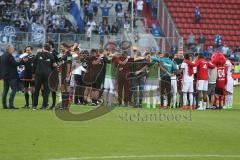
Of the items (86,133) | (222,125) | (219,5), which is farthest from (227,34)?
(86,133)

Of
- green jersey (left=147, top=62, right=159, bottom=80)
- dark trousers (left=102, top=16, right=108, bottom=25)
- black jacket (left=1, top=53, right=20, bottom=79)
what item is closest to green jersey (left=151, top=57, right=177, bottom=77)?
green jersey (left=147, top=62, right=159, bottom=80)

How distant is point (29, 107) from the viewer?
23.3 metres

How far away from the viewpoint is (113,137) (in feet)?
50.9

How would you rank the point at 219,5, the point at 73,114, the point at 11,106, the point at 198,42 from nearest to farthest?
1. the point at 73,114
2. the point at 11,106
3. the point at 198,42
4. the point at 219,5

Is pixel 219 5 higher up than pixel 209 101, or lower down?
higher up

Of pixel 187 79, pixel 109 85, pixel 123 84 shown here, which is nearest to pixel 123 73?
pixel 123 84

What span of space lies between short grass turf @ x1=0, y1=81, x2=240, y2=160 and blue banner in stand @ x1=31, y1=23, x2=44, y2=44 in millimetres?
18737

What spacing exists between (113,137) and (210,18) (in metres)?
36.8

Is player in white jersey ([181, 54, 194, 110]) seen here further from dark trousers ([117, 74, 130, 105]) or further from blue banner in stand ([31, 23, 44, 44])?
blue banner in stand ([31, 23, 44, 44])

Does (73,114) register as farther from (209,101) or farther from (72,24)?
(72,24)

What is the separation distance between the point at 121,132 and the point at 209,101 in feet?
31.5

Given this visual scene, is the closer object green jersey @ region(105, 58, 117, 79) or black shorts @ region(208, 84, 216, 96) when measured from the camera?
green jersey @ region(105, 58, 117, 79)

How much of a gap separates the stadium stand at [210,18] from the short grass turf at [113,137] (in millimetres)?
29371

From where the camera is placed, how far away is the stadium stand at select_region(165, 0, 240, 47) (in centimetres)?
5028
